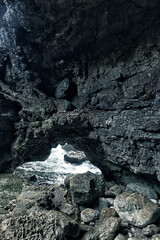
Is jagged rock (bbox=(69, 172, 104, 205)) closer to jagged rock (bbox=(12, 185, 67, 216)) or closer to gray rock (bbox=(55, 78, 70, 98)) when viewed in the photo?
jagged rock (bbox=(12, 185, 67, 216))

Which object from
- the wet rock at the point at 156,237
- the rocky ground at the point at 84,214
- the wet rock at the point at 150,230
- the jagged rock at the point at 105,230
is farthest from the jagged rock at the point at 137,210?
the jagged rock at the point at 105,230

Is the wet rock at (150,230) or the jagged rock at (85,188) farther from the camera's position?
the jagged rock at (85,188)

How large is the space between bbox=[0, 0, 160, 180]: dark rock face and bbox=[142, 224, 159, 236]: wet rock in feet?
7.42

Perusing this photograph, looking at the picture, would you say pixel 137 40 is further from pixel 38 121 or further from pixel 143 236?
pixel 143 236

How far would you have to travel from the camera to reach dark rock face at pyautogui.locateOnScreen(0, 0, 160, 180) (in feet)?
25.6

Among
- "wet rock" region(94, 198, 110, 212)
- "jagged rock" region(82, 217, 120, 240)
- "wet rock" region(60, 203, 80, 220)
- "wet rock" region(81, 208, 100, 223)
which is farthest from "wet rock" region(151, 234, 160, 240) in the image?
"wet rock" region(60, 203, 80, 220)

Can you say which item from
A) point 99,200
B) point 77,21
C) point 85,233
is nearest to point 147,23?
point 77,21

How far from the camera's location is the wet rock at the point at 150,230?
5.09 meters

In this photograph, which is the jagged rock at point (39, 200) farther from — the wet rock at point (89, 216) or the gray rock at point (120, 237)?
the gray rock at point (120, 237)

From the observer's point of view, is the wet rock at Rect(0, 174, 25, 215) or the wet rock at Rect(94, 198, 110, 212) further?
the wet rock at Rect(0, 174, 25, 215)

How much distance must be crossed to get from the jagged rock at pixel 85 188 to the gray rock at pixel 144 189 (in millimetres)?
1501

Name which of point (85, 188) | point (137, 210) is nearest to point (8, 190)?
point (85, 188)

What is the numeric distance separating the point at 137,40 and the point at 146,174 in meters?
6.61

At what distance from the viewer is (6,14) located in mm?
10734
